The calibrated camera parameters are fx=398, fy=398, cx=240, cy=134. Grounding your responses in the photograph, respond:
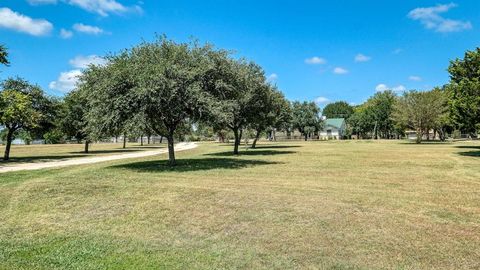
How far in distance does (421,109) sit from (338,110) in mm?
91173

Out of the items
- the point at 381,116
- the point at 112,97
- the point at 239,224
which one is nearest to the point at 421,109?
the point at 381,116

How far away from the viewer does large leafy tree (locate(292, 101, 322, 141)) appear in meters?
91.0

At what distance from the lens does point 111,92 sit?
19125mm

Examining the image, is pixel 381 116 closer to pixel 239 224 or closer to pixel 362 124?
pixel 362 124

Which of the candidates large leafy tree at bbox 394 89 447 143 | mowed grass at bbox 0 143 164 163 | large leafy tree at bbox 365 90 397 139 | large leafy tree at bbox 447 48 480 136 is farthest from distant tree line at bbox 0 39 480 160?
large leafy tree at bbox 365 90 397 139

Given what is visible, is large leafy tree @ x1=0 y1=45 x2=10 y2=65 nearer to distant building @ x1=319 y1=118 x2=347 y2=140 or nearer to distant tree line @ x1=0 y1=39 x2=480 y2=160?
distant tree line @ x1=0 y1=39 x2=480 y2=160

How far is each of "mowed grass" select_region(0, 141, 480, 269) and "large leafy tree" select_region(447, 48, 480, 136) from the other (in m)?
15.2

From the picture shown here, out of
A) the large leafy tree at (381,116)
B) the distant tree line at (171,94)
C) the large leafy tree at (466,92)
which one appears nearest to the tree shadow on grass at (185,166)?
the distant tree line at (171,94)

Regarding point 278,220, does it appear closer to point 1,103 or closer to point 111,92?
point 111,92

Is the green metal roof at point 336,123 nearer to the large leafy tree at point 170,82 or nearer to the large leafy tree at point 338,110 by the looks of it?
the large leafy tree at point 338,110

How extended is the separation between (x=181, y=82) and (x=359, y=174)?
30.9 feet

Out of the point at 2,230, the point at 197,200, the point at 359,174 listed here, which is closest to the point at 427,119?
the point at 359,174

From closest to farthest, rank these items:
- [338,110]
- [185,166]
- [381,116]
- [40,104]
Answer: [185,166], [40,104], [381,116], [338,110]

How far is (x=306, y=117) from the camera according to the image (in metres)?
91.1
